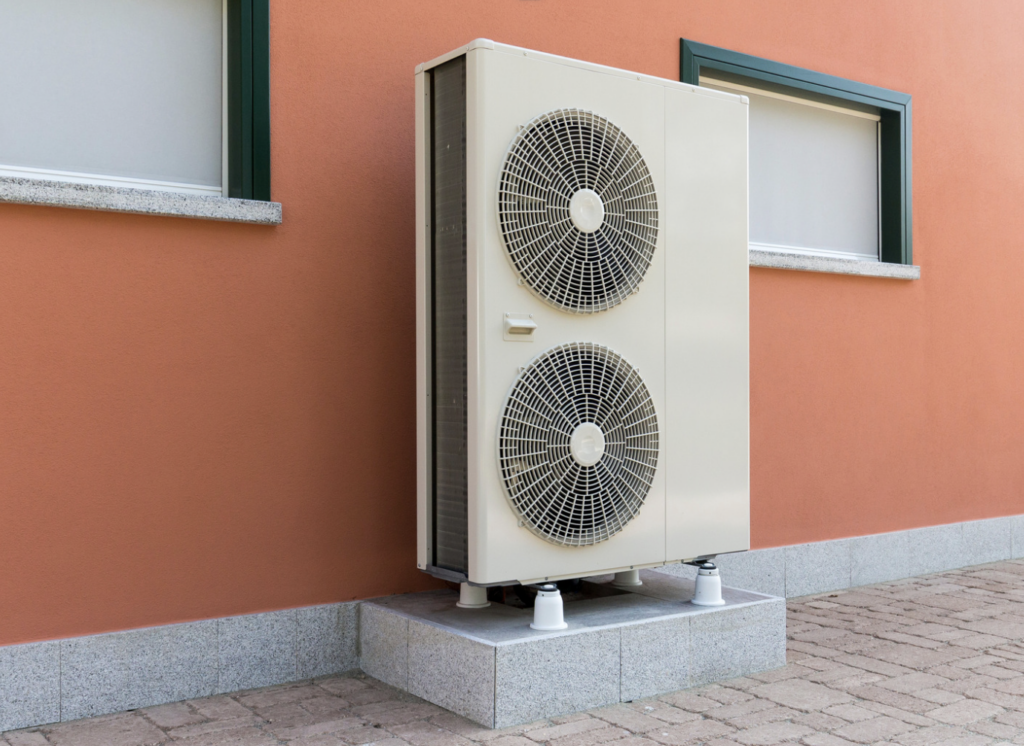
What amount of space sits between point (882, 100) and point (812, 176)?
0.64 meters

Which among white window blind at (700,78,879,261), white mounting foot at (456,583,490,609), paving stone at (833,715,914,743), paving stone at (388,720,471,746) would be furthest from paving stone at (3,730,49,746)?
white window blind at (700,78,879,261)

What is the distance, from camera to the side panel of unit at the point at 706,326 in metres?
3.86

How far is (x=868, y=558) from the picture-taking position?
581 centimetres

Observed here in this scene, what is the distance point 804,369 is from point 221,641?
349cm

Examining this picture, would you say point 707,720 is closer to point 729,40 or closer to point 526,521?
point 526,521

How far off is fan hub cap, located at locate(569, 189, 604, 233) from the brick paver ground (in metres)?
1.70

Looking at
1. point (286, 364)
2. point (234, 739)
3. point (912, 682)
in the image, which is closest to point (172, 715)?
point (234, 739)

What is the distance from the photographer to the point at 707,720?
338cm

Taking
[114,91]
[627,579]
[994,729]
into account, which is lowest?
[994,729]

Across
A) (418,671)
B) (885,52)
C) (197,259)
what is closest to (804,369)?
(885,52)

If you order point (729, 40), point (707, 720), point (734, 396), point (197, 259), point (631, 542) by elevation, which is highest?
point (729, 40)

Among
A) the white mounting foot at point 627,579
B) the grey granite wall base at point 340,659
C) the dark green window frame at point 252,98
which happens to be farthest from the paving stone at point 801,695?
the dark green window frame at point 252,98

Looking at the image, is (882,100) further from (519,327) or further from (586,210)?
(519,327)

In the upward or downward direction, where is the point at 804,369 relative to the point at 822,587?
upward
